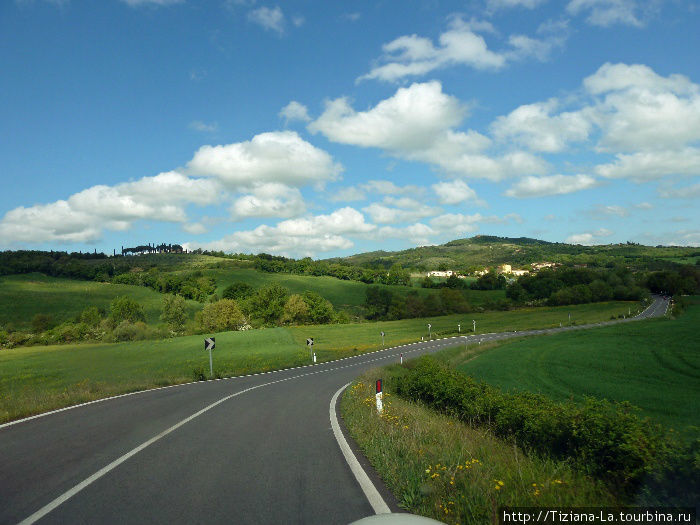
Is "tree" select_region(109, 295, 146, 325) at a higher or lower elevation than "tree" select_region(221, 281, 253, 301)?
lower

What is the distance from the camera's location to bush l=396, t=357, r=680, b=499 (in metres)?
5.52

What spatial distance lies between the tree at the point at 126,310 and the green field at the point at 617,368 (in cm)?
6873

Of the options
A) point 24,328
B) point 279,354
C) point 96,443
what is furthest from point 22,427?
point 24,328

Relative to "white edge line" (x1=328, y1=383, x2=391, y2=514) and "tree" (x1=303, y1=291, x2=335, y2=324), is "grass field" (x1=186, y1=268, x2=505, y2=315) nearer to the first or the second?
"tree" (x1=303, y1=291, x2=335, y2=324)

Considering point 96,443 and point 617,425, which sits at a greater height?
point 617,425

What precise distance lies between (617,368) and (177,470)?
29.4 metres

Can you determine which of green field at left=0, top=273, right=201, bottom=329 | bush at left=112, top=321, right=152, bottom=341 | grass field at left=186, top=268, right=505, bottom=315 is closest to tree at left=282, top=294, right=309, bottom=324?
grass field at left=186, top=268, right=505, bottom=315

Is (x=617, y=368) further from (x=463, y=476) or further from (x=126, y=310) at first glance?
(x=126, y=310)

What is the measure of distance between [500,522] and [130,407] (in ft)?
38.8

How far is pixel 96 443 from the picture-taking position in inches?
327

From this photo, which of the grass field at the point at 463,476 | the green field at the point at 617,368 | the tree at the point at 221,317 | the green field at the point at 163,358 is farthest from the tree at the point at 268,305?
the grass field at the point at 463,476

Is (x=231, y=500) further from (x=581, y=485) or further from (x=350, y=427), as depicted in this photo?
(x=350, y=427)

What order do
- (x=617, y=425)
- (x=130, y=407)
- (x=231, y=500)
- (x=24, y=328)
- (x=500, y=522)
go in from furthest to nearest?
(x=24, y=328) < (x=130, y=407) < (x=617, y=425) < (x=231, y=500) < (x=500, y=522)

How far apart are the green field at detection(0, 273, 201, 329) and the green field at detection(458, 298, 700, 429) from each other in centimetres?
6984
